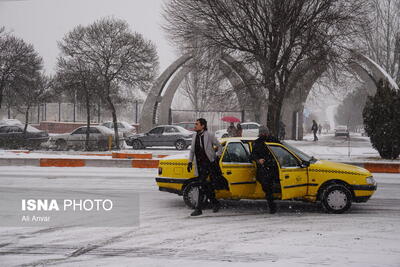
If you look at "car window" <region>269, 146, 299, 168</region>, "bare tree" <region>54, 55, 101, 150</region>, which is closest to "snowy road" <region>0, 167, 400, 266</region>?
"car window" <region>269, 146, 299, 168</region>

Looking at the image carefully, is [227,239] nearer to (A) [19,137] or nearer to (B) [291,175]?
(B) [291,175]

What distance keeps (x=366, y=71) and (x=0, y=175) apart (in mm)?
25132

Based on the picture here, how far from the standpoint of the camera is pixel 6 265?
17.2 ft

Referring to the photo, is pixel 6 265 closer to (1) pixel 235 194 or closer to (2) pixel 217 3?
(1) pixel 235 194

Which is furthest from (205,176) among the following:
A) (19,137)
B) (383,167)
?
(19,137)

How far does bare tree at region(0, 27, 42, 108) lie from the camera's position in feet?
95.4

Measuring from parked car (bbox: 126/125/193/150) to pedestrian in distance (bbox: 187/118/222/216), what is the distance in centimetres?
1791

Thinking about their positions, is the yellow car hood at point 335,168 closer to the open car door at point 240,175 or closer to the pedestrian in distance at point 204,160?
the open car door at point 240,175

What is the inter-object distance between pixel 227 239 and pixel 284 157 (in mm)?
2546

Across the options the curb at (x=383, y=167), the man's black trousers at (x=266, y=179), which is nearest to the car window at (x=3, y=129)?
the curb at (x=383, y=167)

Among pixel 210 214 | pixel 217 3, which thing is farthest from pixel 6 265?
pixel 217 3

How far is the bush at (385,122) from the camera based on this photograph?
61.9ft

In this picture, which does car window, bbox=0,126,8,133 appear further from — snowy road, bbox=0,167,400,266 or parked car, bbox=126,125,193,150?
snowy road, bbox=0,167,400,266

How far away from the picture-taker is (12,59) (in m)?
29.1
